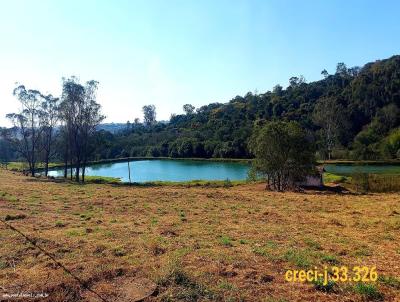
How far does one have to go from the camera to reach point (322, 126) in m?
123

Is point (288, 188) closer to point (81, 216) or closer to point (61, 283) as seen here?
point (81, 216)

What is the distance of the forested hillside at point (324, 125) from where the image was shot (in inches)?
4348

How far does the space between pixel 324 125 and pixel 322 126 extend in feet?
8.03

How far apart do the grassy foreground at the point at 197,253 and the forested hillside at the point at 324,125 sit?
266 ft

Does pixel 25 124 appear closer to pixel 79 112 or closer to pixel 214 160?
pixel 79 112

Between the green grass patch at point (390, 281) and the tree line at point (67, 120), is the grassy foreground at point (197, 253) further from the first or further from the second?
the tree line at point (67, 120)

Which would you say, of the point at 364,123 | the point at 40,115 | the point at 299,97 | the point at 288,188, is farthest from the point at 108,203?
the point at 299,97

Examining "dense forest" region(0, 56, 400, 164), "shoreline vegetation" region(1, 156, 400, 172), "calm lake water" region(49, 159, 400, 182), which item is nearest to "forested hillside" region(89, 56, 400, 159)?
"dense forest" region(0, 56, 400, 164)

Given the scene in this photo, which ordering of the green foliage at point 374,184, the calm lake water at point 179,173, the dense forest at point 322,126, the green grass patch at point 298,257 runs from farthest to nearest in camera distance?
the dense forest at point 322,126 < the calm lake water at point 179,173 < the green foliage at point 374,184 < the green grass patch at point 298,257

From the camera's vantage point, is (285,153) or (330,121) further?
(330,121)

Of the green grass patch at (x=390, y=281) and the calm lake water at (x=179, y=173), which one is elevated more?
the green grass patch at (x=390, y=281)

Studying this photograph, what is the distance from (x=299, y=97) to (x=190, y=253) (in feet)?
480

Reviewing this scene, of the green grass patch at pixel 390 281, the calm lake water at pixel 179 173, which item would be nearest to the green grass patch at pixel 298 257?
the green grass patch at pixel 390 281

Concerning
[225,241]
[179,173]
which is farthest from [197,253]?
[179,173]
